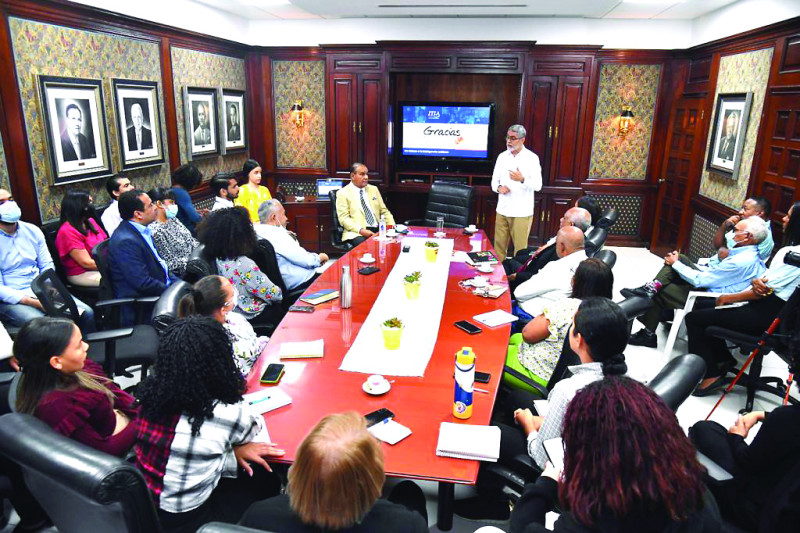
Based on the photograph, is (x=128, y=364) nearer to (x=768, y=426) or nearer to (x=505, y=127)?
(x=768, y=426)

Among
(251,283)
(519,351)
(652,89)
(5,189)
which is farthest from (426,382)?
(652,89)

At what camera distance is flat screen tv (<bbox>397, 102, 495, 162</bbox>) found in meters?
7.11

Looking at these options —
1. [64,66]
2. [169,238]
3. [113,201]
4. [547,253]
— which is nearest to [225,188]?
[113,201]

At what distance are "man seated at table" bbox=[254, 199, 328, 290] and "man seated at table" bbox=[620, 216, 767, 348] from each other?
7.56 feet

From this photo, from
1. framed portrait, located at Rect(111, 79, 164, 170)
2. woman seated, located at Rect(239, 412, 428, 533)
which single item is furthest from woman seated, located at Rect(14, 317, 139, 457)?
framed portrait, located at Rect(111, 79, 164, 170)

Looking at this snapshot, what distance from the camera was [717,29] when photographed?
6023 mm

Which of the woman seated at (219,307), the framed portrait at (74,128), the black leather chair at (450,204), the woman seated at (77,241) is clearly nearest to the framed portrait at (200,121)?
the framed portrait at (74,128)

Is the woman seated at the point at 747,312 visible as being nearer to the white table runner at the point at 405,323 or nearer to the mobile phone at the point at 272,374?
the white table runner at the point at 405,323

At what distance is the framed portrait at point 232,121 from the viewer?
6541mm

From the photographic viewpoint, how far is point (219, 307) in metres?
2.34

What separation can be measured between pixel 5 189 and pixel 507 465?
12.6 ft

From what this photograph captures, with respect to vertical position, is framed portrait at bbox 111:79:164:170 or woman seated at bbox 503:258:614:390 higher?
framed portrait at bbox 111:79:164:170

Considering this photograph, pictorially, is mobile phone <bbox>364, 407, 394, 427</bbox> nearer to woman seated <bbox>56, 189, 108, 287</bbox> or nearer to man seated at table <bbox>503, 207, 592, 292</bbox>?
man seated at table <bbox>503, 207, 592, 292</bbox>

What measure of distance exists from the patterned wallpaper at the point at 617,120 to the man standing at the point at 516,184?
6.16 feet
